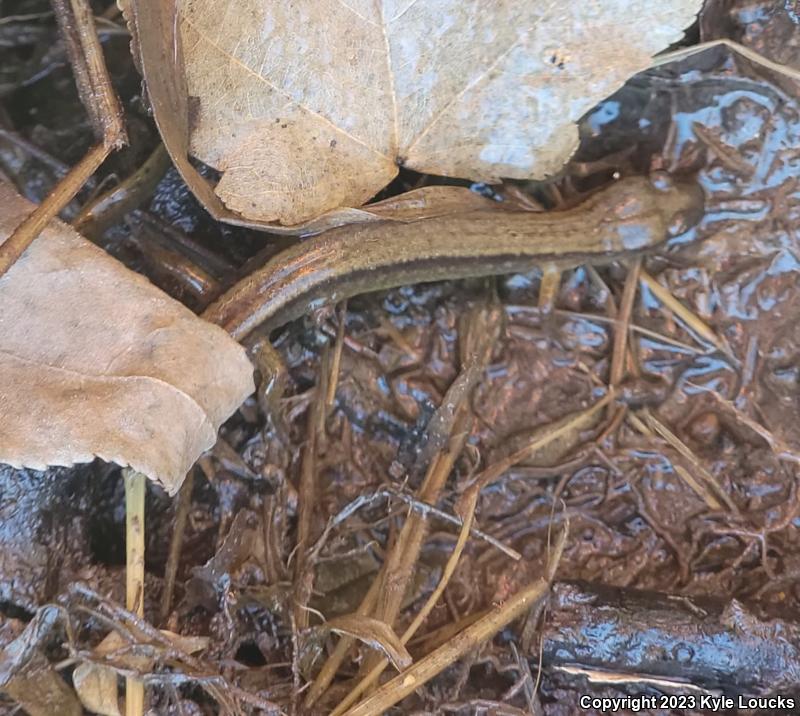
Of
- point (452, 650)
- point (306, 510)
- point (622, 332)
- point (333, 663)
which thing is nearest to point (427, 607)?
point (452, 650)

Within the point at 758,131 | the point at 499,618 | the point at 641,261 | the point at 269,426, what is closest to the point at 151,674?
the point at 269,426

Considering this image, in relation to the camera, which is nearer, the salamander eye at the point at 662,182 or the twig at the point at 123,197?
the twig at the point at 123,197

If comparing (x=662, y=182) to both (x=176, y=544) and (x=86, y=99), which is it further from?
(x=176, y=544)

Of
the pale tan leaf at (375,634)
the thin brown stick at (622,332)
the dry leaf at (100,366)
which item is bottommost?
the pale tan leaf at (375,634)

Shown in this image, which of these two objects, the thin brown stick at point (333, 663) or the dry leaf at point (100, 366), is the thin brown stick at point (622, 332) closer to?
the thin brown stick at point (333, 663)

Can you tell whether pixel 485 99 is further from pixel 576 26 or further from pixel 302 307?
pixel 302 307

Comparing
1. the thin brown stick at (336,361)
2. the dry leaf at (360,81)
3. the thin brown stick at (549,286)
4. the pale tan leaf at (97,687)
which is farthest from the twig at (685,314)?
the pale tan leaf at (97,687)

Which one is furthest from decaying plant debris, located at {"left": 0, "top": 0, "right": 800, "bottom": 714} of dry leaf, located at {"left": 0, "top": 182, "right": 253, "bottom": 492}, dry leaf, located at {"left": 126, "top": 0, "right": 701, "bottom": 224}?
dry leaf, located at {"left": 0, "top": 182, "right": 253, "bottom": 492}

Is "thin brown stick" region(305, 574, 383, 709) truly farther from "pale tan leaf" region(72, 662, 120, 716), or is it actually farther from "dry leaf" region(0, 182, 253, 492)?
"dry leaf" region(0, 182, 253, 492)
